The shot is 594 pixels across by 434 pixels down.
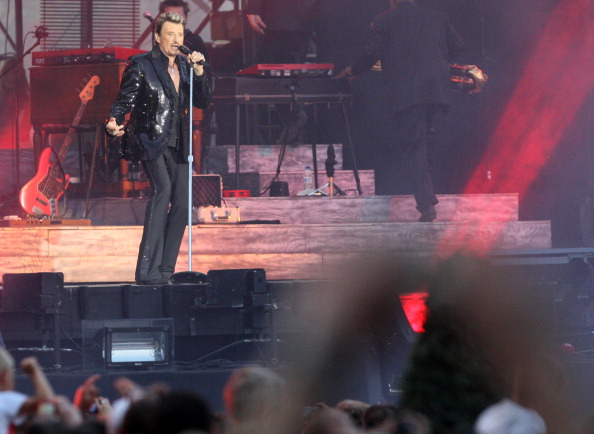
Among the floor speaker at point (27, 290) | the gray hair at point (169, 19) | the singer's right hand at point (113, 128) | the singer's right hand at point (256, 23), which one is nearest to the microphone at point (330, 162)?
the singer's right hand at point (256, 23)

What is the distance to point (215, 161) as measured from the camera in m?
11.5

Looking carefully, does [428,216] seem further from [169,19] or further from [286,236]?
[169,19]

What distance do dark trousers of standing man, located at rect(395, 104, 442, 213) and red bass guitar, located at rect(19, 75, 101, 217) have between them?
2992mm

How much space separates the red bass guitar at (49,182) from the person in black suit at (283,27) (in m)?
2.17

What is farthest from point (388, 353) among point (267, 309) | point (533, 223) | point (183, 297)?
point (533, 223)

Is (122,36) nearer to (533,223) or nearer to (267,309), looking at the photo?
(533,223)

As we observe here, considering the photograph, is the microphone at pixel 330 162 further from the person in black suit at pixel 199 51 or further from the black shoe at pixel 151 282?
the black shoe at pixel 151 282

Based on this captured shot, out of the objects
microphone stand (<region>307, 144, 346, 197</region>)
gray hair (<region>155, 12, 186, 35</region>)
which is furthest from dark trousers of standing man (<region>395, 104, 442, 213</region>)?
gray hair (<region>155, 12, 186, 35</region>)

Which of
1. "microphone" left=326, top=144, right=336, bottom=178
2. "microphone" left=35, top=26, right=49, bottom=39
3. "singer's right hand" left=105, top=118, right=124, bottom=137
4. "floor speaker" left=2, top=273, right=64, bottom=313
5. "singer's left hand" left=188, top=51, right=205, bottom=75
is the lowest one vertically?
"floor speaker" left=2, top=273, right=64, bottom=313

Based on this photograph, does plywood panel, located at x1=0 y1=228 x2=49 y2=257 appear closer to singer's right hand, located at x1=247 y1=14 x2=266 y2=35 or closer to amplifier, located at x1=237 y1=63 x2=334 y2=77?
amplifier, located at x1=237 y1=63 x2=334 y2=77

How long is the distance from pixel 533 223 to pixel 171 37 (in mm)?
3707

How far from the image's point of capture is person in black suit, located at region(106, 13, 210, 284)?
7160 mm

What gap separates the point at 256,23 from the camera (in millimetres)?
11391

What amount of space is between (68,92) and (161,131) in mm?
3664
